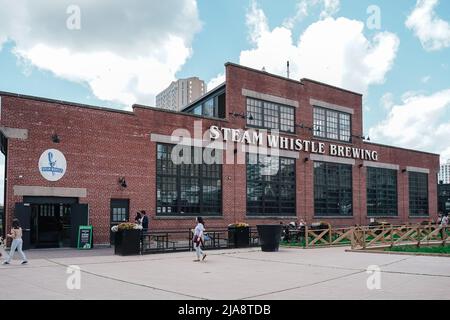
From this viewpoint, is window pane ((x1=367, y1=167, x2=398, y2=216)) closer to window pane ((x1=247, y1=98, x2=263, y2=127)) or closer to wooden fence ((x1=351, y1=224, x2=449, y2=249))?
wooden fence ((x1=351, y1=224, x2=449, y2=249))

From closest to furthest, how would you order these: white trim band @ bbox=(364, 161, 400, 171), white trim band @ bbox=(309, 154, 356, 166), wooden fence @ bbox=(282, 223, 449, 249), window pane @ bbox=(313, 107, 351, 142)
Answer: wooden fence @ bbox=(282, 223, 449, 249) < white trim band @ bbox=(309, 154, 356, 166) < window pane @ bbox=(313, 107, 351, 142) < white trim band @ bbox=(364, 161, 400, 171)

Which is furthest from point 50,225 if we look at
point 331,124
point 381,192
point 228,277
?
point 381,192

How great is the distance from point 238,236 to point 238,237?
2.0 inches

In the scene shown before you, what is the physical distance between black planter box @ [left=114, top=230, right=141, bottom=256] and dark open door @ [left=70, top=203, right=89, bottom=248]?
13.5ft

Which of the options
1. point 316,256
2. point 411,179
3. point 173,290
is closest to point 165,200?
point 316,256

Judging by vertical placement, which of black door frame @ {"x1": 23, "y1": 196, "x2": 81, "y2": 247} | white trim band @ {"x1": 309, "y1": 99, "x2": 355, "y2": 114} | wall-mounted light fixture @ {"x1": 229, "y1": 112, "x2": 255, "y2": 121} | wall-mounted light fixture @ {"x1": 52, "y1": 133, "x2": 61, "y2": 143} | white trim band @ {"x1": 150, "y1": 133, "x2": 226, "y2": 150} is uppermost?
white trim band @ {"x1": 309, "y1": 99, "x2": 355, "y2": 114}

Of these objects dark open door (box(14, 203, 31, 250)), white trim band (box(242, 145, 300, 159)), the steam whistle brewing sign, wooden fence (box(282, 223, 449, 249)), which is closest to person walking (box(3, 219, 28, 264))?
dark open door (box(14, 203, 31, 250))

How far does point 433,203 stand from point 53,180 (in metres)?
36.9

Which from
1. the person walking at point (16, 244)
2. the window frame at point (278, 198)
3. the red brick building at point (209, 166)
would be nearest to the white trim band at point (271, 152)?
the red brick building at point (209, 166)

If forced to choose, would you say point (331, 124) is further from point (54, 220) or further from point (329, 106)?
point (54, 220)

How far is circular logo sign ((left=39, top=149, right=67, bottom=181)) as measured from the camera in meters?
22.8

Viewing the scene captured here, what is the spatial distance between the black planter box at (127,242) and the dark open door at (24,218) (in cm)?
469

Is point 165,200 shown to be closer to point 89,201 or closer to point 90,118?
point 89,201

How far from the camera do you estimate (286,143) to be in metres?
33.0
